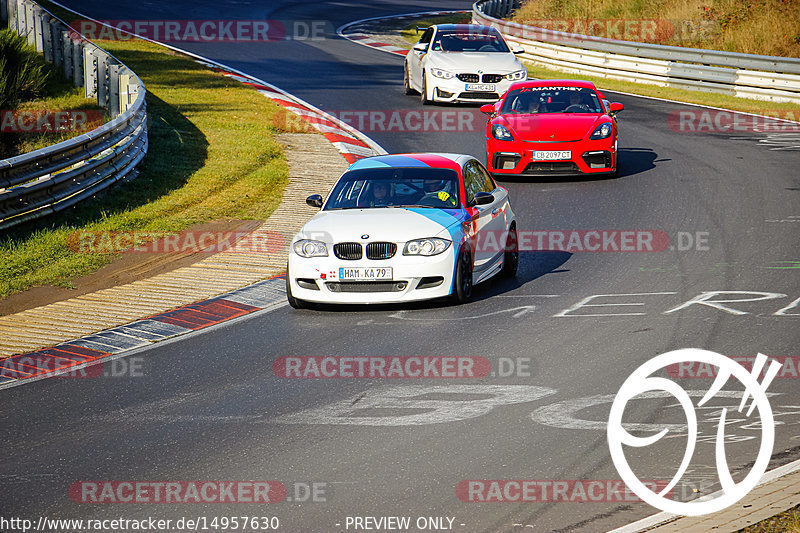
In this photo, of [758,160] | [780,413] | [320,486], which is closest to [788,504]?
[780,413]

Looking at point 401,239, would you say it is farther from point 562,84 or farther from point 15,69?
point 15,69

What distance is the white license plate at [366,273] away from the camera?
1110 centimetres

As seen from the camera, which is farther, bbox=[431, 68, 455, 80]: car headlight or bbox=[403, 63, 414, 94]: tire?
bbox=[403, 63, 414, 94]: tire

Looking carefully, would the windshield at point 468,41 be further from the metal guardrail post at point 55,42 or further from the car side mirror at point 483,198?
the car side mirror at point 483,198

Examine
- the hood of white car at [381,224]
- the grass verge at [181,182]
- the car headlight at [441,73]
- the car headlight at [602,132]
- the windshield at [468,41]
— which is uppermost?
the windshield at [468,41]

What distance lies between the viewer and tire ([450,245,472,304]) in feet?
37.0

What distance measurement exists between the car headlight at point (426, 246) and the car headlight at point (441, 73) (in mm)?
13970

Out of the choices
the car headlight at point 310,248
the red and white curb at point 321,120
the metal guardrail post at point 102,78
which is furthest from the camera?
the metal guardrail post at point 102,78

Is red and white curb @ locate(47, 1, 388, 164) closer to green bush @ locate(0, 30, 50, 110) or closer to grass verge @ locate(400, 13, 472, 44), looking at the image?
green bush @ locate(0, 30, 50, 110)

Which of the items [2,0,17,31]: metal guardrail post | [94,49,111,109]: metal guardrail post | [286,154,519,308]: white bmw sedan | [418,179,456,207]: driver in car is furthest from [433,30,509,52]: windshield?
[418,179,456,207]: driver in car

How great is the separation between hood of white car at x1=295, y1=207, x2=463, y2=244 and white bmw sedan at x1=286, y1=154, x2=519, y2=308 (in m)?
0.01

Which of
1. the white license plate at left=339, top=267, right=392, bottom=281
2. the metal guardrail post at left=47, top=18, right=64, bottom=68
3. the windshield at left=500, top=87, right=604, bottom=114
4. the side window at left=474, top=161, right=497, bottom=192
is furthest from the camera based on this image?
the metal guardrail post at left=47, top=18, right=64, bottom=68

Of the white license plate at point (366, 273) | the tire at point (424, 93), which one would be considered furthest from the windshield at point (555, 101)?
the white license plate at point (366, 273)

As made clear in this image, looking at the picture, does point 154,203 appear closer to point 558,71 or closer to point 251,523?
point 251,523
